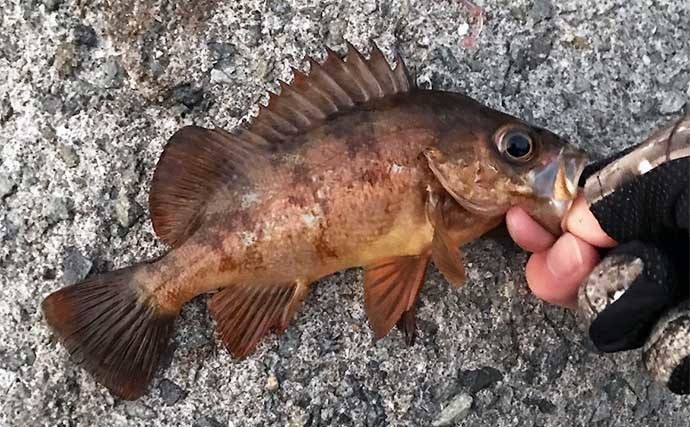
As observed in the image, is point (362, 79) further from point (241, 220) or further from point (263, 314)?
point (263, 314)

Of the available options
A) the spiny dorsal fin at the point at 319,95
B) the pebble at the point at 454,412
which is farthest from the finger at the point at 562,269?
the spiny dorsal fin at the point at 319,95

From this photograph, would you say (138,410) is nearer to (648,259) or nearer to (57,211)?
(57,211)

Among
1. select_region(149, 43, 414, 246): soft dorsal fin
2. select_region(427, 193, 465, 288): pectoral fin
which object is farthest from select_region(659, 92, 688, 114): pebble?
select_region(149, 43, 414, 246): soft dorsal fin

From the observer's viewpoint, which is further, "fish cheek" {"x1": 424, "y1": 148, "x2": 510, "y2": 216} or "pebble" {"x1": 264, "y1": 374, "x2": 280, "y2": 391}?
"pebble" {"x1": 264, "y1": 374, "x2": 280, "y2": 391}

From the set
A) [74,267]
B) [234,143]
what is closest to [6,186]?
[74,267]

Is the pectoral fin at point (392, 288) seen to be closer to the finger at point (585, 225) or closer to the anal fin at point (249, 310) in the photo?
the anal fin at point (249, 310)

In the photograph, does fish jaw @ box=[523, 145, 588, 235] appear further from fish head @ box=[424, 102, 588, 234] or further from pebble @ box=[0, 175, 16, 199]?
pebble @ box=[0, 175, 16, 199]

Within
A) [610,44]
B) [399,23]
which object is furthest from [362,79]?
[610,44]
